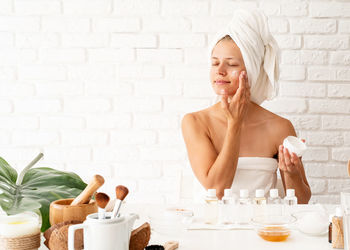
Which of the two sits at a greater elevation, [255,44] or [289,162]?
[255,44]

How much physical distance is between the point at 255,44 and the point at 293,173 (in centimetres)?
60

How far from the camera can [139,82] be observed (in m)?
2.32

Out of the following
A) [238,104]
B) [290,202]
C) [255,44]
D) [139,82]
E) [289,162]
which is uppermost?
[255,44]

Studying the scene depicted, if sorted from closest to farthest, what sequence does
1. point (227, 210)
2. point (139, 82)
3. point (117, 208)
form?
point (117, 208), point (227, 210), point (139, 82)

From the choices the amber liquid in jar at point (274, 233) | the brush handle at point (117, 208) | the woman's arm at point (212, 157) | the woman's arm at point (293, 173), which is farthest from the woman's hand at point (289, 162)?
the brush handle at point (117, 208)

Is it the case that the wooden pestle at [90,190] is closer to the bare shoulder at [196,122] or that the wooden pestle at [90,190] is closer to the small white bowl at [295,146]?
the small white bowl at [295,146]

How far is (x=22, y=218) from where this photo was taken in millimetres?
974

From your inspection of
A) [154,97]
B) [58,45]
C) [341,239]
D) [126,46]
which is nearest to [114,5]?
[126,46]

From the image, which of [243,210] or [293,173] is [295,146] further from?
[243,210]

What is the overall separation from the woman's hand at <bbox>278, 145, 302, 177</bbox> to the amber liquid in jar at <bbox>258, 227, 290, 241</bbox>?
624mm

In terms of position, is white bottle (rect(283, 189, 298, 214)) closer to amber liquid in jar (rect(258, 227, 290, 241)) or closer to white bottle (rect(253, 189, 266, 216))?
white bottle (rect(253, 189, 266, 216))

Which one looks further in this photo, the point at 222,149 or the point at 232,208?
the point at 222,149

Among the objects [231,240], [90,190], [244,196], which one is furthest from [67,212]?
[244,196]

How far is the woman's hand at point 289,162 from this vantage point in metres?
1.68
